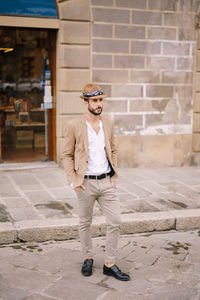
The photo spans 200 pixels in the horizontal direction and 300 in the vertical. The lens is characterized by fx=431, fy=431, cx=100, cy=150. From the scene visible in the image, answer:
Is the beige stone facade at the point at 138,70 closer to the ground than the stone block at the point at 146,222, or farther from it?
farther from it

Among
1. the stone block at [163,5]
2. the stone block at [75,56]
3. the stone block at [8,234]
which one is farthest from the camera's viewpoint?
the stone block at [163,5]

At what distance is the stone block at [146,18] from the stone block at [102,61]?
2.97 ft

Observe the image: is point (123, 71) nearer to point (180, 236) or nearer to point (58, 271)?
point (180, 236)

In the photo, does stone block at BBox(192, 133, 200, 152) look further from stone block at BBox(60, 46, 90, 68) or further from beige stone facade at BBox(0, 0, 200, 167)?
stone block at BBox(60, 46, 90, 68)

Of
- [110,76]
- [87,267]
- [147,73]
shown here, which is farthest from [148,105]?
[87,267]

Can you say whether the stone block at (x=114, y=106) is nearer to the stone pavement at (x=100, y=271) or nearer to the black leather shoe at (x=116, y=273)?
the stone pavement at (x=100, y=271)

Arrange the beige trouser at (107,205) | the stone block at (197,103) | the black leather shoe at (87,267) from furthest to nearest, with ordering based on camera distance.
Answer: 1. the stone block at (197,103)
2. the black leather shoe at (87,267)
3. the beige trouser at (107,205)

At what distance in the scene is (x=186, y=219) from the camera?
5773 mm

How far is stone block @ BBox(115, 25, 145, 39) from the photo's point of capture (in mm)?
8422

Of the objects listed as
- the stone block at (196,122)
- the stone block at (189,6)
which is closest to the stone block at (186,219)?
the stone block at (196,122)

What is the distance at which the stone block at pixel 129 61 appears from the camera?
8500 millimetres

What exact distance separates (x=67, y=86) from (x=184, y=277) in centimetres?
500

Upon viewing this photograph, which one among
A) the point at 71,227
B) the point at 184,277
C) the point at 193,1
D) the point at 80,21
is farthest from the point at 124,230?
the point at 193,1

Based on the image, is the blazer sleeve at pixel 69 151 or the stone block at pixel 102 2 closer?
the blazer sleeve at pixel 69 151
